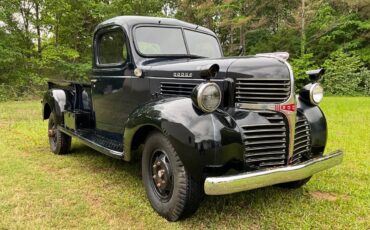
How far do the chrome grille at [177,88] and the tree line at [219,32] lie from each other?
43.6 ft

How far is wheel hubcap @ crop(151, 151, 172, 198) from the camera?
3102 mm

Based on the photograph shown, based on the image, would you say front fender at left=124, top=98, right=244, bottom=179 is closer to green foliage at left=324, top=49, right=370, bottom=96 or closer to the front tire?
the front tire

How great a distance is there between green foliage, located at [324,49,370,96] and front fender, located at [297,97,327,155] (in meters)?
17.5

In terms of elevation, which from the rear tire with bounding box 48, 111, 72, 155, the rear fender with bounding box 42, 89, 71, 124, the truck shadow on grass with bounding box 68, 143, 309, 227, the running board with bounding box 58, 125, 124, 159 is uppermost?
the rear fender with bounding box 42, 89, 71, 124

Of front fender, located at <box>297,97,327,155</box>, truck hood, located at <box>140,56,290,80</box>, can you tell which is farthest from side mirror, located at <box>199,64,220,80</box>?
front fender, located at <box>297,97,327,155</box>

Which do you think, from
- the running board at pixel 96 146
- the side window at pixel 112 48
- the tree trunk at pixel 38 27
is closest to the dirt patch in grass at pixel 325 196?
the running board at pixel 96 146

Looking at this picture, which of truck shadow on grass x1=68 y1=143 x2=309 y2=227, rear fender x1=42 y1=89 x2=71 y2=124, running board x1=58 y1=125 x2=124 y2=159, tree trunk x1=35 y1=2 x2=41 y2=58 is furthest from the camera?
tree trunk x1=35 y1=2 x2=41 y2=58

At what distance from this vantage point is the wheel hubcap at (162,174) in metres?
3.10

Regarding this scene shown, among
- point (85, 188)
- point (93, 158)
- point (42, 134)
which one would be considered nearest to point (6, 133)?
point (42, 134)

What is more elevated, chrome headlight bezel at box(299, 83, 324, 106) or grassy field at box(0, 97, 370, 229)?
chrome headlight bezel at box(299, 83, 324, 106)

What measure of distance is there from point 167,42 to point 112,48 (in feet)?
2.46

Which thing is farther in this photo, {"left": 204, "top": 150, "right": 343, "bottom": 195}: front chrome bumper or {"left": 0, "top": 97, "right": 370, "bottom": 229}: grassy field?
{"left": 0, "top": 97, "right": 370, "bottom": 229}: grassy field

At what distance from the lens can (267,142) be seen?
2.95 meters

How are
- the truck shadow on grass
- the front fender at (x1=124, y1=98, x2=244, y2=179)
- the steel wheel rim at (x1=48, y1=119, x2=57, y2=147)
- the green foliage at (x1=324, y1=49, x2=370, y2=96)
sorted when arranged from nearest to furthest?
the front fender at (x1=124, y1=98, x2=244, y2=179) → the truck shadow on grass → the steel wheel rim at (x1=48, y1=119, x2=57, y2=147) → the green foliage at (x1=324, y1=49, x2=370, y2=96)
